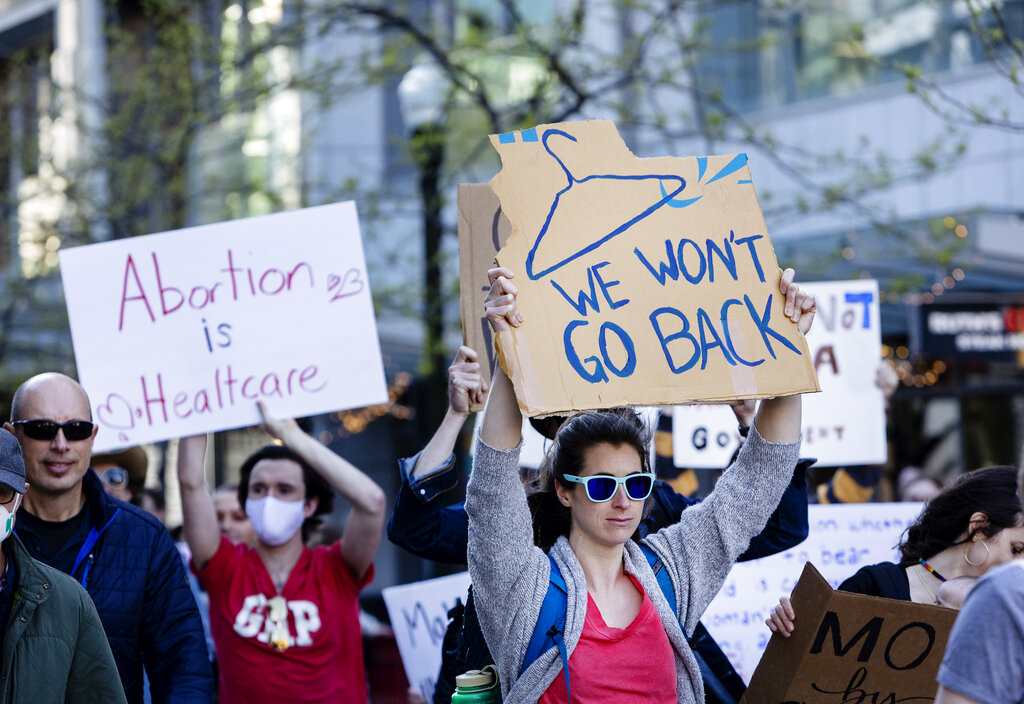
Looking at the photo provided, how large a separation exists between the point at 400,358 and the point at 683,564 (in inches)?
413

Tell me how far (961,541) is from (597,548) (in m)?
1.23

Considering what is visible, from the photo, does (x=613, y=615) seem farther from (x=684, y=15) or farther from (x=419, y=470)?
(x=684, y=15)

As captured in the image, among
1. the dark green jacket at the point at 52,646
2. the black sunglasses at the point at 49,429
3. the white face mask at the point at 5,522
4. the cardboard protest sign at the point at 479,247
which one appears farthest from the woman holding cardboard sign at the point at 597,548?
the black sunglasses at the point at 49,429

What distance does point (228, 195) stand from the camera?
Answer: 13.2 metres

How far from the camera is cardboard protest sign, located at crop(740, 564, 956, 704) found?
3.26m

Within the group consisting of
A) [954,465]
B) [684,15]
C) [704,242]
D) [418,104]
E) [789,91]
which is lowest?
[954,465]

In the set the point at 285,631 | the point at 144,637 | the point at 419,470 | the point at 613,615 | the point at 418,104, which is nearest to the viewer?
the point at 613,615

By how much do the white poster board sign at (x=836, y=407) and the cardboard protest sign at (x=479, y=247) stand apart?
1.44 meters

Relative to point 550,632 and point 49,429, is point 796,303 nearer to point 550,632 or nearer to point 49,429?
point 550,632

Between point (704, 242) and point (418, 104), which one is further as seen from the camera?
point (418, 104)

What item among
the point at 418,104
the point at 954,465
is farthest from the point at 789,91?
the point at 418,104

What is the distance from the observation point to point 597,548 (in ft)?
10.3

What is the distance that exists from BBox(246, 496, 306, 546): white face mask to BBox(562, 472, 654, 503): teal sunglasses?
75.5 inches

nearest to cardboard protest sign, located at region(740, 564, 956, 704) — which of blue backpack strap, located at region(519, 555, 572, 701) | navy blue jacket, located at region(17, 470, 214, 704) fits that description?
blue backpack strap, located at region(519, 555, 572, 701)
